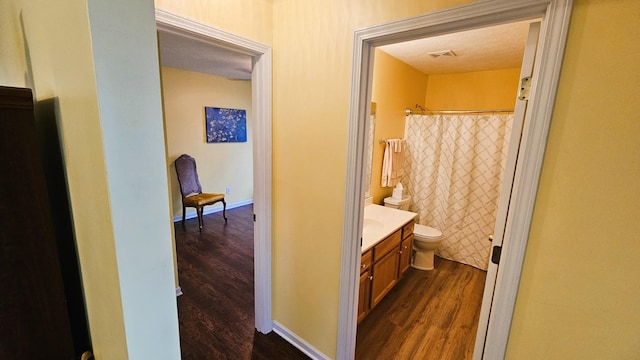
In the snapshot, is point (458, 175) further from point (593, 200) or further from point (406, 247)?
point (593, 200)

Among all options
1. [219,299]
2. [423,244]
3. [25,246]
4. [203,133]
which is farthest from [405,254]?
[203,133]

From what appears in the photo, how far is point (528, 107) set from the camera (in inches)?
37.6

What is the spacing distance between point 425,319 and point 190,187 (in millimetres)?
3653

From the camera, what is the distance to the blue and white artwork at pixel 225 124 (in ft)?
14.7

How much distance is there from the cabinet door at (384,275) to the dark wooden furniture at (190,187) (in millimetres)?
2833

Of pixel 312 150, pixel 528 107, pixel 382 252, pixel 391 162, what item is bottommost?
pixel 382 252

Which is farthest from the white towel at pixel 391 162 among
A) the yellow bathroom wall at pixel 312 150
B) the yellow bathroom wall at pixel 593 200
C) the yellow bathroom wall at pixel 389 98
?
the yellow bathroom wall at pixel 593 200

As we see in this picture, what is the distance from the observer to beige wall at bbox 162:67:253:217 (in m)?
4.00

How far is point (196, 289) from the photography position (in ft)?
8.47

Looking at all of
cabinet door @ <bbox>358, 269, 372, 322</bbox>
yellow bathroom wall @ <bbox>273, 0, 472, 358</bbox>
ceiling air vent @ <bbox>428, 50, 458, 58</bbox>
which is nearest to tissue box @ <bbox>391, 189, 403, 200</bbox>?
cabinet door @ <bbox>358, 269, 372, 322</bbox>

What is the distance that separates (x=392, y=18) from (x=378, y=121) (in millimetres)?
1802

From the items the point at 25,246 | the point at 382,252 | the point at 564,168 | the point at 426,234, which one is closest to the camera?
the point at 25,246

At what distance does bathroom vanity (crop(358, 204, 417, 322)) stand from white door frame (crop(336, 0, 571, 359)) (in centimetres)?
76

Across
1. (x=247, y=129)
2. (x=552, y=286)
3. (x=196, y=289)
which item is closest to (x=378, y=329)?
(x=552, y=286)
